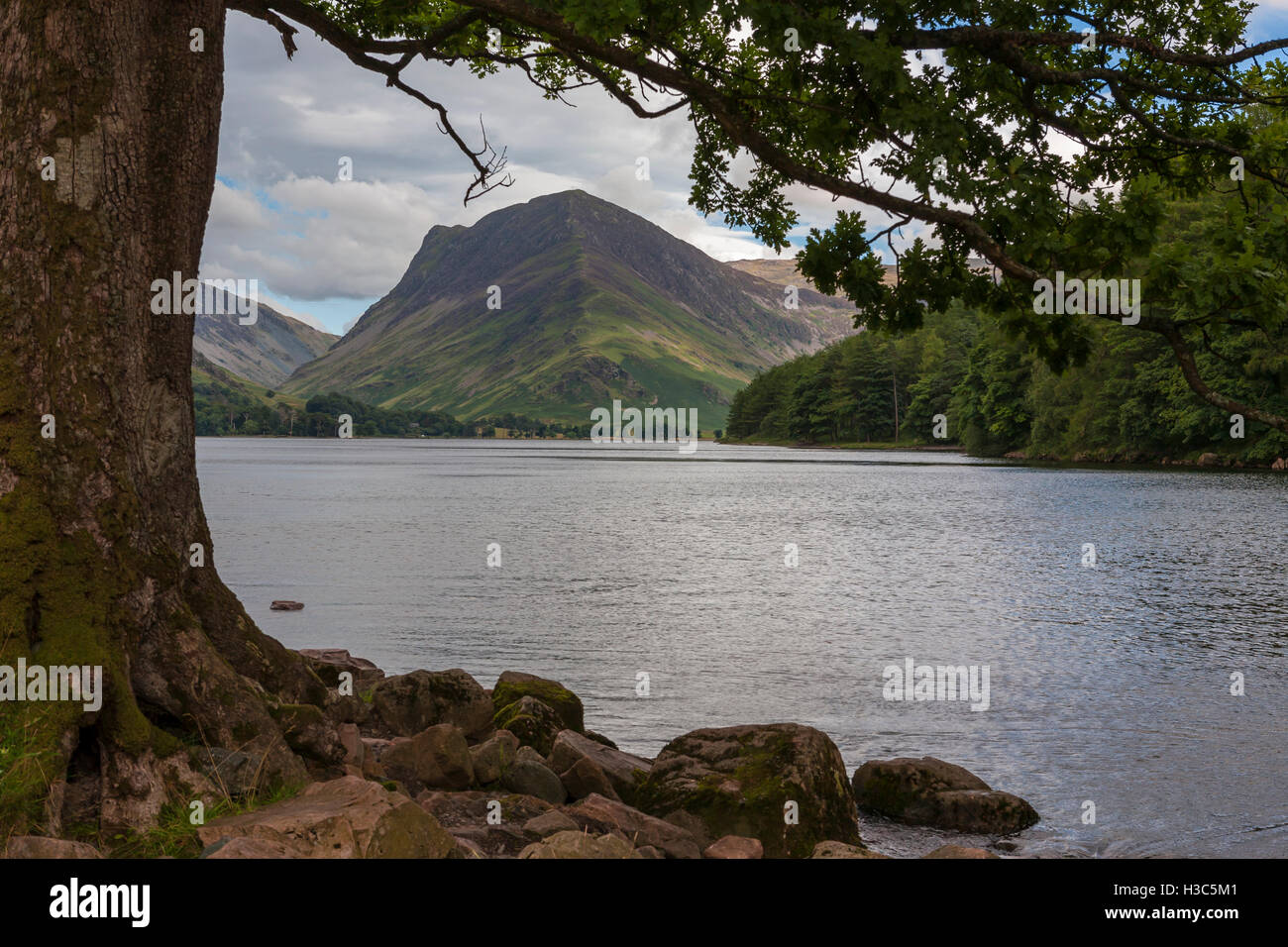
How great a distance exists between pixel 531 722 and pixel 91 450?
7877 mm

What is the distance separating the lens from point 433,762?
36.9ft

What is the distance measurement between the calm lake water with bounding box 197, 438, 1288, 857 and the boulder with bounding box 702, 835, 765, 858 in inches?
115

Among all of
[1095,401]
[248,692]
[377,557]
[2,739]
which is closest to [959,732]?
[248,692]

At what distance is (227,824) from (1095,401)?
125 m

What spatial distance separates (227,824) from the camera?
24.6 feet

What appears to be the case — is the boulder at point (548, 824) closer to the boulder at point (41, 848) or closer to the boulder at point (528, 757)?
the boulder at point (528, 757)

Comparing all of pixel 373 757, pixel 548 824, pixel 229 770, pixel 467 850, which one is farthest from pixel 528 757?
pixel 229 770

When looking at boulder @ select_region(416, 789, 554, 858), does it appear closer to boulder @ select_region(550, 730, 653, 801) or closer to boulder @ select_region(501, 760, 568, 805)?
boulder @ select_region(501, 760, 568, 805)

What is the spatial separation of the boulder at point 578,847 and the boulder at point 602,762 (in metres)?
4.26

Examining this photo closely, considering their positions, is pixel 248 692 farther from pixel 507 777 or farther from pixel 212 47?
pixel 212 47

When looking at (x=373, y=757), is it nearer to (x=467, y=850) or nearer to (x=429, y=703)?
(x=429, y=703)

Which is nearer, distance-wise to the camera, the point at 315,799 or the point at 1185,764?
the point at 315,799

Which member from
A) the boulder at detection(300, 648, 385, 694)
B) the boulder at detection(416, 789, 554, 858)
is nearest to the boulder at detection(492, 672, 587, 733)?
the boulder at detection(300, 648, 385, 694)
